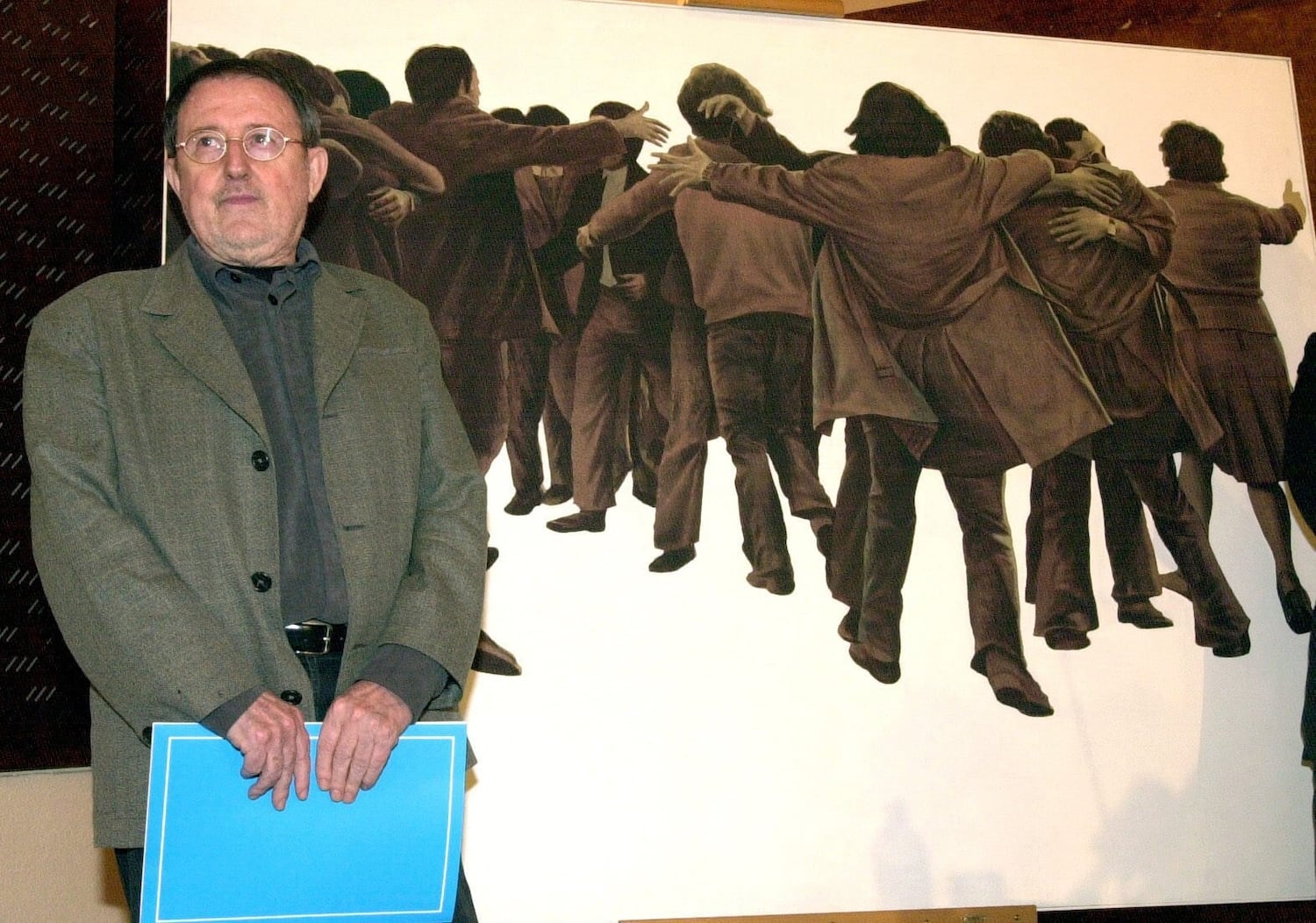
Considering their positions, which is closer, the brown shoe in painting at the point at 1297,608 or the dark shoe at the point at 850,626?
the dark shoe at the point at 850,626

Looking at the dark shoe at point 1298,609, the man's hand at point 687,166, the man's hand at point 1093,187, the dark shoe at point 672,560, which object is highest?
the man's hand at point 1093,187

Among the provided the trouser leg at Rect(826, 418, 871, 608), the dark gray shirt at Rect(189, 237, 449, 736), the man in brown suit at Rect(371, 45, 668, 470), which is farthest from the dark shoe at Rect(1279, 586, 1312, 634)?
the dark gray shirt at Rect(189, 237, 449, 736)

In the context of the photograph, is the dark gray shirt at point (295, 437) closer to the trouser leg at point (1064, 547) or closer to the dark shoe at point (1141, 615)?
the trouser leg at point (1064, 547)

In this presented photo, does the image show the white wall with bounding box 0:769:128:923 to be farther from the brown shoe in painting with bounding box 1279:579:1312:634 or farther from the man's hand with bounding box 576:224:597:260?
the brown shoe in painting with bounding box 1279:579:1312:634

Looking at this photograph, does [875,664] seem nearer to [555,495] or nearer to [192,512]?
[555,495]

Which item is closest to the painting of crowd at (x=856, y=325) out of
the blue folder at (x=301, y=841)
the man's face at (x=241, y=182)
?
the man's face at (x=241, y=182)

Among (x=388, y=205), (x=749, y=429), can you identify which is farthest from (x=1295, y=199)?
(x=388, y=205)

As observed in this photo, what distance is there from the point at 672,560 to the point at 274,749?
157 centimetres

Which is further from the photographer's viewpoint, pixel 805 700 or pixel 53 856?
pixel 805 700

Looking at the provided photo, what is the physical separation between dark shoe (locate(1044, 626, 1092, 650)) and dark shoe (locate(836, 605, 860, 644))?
1.60ft

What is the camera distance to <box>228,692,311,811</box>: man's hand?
140cm

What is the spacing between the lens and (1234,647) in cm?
319

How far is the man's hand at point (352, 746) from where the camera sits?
144 centimetres

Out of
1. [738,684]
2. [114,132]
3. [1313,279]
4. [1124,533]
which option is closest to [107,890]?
[738,684]
